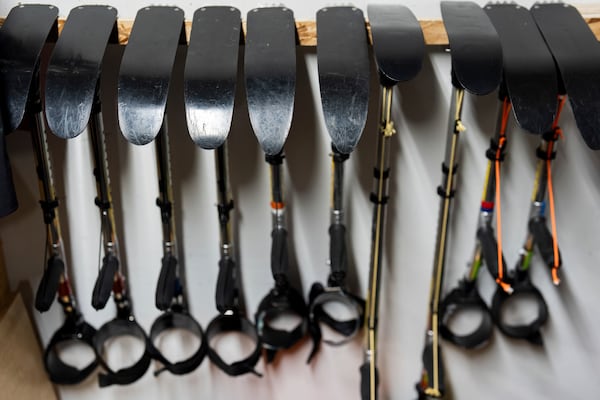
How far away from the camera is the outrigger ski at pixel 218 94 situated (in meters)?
0.91

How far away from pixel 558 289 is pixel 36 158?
115cm

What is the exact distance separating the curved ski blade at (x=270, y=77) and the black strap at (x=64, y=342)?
72cm

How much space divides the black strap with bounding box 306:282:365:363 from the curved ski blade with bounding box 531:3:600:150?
605 mm

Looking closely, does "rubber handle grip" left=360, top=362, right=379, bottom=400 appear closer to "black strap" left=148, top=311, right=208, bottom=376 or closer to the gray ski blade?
"black strap" left=148, top=311, right=208, bottom=376

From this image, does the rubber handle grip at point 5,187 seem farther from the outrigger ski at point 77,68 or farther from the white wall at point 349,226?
the white wall at point 349,226

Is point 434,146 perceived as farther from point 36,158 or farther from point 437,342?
point 36,158

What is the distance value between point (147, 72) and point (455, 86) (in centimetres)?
54

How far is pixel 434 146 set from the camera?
4.03ft

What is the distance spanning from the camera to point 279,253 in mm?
1191

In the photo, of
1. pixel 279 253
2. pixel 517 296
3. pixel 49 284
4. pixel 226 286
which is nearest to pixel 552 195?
pixel 517 296

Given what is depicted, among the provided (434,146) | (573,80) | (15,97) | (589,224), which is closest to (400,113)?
(434,146)

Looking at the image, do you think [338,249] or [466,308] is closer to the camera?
[338,249]

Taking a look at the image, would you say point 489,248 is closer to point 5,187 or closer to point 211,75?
point 211,75

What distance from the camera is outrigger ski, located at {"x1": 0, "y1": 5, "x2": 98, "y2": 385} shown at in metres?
0.97
